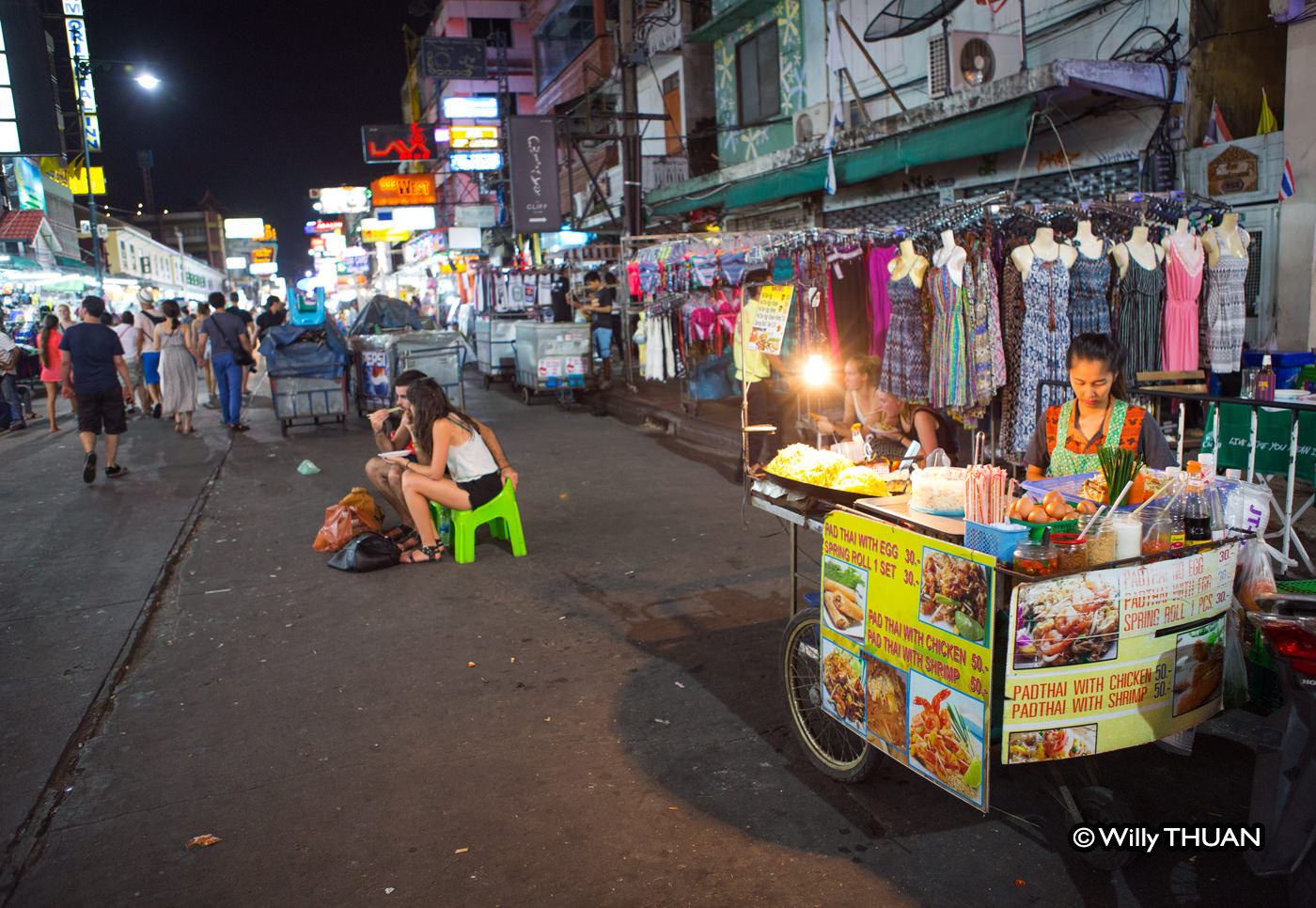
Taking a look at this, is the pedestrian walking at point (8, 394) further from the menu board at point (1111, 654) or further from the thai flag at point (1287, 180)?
the thai flag at point (1287, 180)

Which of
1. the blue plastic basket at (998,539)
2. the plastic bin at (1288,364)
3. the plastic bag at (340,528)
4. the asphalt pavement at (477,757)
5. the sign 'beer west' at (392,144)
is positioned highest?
the sign 'beer west' at (392,144)

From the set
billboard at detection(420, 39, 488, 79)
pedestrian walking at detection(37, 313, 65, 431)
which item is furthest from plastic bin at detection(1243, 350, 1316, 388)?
billboard at detection(420, 39, 488, 79)

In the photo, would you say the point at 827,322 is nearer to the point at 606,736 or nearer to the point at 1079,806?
the point at 606,736

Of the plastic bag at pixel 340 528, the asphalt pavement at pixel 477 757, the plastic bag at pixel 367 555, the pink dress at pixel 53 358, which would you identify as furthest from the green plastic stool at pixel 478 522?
the pink dress at pixel 53 358

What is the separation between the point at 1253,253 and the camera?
29.9 ft

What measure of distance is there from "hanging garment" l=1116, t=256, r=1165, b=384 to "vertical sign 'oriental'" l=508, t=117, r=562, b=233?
15.2 meters

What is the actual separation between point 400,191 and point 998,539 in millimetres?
36567

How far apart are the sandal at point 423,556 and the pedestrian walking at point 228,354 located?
8811 mm

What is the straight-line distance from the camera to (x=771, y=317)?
864 cm

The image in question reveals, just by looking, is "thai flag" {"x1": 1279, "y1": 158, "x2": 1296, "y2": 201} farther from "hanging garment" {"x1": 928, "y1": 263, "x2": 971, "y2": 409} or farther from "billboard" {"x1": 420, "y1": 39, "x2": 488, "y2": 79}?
"billboard" {"x1": 420, "y1": 39, "x2": 488, "y2": 79}

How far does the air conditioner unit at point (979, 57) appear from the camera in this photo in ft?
37.1

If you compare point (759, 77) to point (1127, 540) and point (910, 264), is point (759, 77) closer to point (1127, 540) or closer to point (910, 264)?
point (910, 264)

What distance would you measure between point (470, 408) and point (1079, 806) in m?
15.2

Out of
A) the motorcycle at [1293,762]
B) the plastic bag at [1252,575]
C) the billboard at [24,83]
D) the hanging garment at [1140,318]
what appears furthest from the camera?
the billboard at [24,83]
